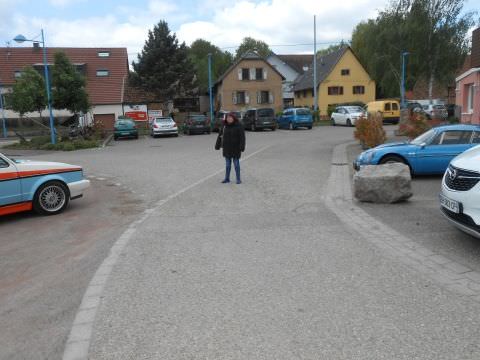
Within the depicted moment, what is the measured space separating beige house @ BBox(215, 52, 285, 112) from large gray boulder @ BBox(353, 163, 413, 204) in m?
45.3

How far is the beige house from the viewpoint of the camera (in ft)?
177

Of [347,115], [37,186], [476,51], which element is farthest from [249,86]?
[37,186]

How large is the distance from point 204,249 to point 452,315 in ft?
10.0

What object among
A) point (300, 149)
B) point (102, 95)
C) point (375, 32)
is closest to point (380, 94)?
point (375, 32)

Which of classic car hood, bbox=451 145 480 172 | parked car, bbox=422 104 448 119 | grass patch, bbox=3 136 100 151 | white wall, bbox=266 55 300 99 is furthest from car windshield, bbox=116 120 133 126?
white wall, bbox=266 55 300 99

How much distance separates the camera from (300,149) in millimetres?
20734

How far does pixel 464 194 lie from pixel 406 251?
94cm

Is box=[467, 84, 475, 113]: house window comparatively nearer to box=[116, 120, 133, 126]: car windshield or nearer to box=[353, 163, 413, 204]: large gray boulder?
box=[353, 163, 413, 204]: large gray boulder

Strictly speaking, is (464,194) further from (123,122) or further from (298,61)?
(298,61)

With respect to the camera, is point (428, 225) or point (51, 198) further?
point (51, 198)

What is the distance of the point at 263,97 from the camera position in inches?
2175

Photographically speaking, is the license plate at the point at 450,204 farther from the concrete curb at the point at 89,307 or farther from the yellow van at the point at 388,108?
the yellow van at the point at 388,108

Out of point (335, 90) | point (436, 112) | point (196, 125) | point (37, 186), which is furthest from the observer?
point (335, 90)

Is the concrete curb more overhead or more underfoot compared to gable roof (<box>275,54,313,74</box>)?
more underfoot
